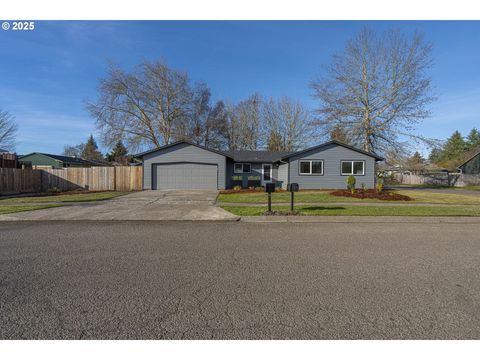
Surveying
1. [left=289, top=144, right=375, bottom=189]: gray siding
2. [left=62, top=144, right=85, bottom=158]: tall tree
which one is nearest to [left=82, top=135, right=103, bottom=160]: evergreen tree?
[left=62, top=144, right=85, bottom=158]: tall tree

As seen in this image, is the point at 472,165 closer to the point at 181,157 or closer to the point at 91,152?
the point at 181,157

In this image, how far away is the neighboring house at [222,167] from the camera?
67.4ft

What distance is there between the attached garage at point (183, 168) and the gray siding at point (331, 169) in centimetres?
662

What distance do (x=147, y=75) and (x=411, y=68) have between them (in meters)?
30.3

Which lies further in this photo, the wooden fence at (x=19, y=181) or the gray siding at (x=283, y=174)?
the gray siding at (x=283, y=174)

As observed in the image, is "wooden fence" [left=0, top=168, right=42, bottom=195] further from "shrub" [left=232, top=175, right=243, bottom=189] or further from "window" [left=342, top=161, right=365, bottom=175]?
"window" [left=342, top=161, right=365, bottom=175]

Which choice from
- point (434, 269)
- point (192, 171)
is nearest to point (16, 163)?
point (192, 171)

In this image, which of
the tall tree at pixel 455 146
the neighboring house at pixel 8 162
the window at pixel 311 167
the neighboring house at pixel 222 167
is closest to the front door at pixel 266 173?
the neighboring house at pixel 222 167

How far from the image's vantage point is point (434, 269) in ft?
12.7

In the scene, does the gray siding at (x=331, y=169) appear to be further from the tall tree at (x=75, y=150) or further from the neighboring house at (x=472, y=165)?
the tall tree at (x=75, y=150)

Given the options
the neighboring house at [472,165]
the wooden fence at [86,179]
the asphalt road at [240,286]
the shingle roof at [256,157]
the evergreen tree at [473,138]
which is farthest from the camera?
the evergreen tree at [473,138]

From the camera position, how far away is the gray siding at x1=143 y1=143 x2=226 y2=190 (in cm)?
2039

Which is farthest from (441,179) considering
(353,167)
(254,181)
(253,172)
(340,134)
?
(254,181)

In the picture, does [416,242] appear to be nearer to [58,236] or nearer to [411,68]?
[58,236]
